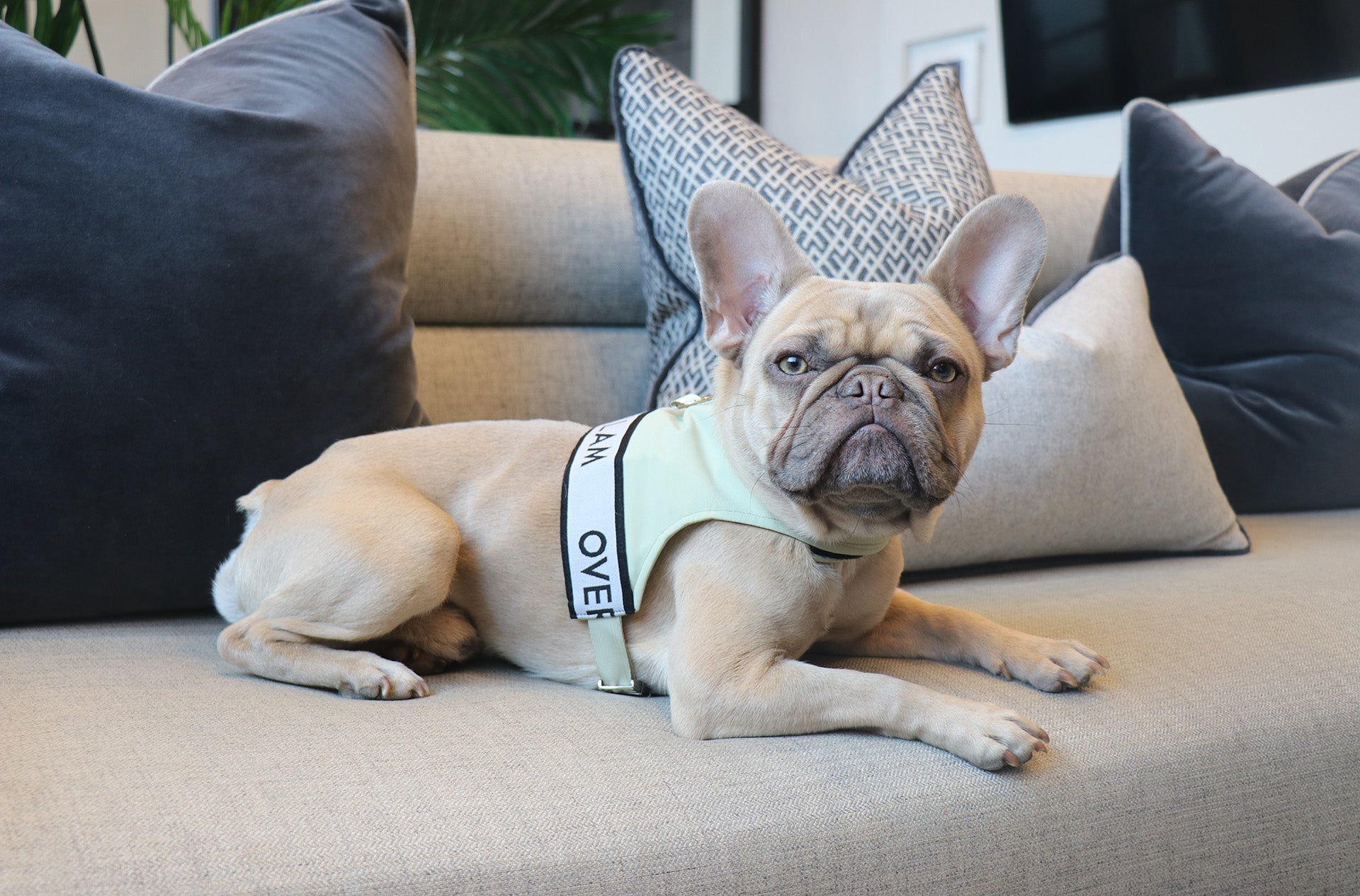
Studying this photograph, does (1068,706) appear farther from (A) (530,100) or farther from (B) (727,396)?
(A) (530,100)

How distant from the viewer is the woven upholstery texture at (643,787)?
27.0 inches

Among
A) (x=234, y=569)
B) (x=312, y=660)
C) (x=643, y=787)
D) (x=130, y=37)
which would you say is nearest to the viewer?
(x=643, y=787)

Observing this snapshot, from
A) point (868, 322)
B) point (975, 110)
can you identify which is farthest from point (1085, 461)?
point (975, 110)

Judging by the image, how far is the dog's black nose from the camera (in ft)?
3.09

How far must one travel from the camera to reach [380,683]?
103 centimetres

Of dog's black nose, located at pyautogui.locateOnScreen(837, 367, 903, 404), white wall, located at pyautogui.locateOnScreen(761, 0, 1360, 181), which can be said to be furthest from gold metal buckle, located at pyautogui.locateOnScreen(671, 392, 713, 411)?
white wall, located at pyautogui.locateOnScreen(761, 0, 1360, 181)

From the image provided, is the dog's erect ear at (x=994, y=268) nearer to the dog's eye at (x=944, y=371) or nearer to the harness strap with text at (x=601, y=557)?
the dog's eye at (x=944, y=371)

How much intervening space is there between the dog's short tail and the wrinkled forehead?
0.58 metres

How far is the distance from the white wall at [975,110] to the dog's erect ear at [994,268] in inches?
83.2

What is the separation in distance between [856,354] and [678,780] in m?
0.43

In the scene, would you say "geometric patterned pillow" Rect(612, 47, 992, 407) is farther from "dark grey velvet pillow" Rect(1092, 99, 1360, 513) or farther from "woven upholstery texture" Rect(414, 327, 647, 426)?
"dark grey velvet pillow" Rect(1092, 99, 1360, 513)

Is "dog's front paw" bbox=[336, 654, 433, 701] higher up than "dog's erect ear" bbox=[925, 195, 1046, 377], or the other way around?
"dog's erect ear" bbox=[925, 195, 1046, 377]

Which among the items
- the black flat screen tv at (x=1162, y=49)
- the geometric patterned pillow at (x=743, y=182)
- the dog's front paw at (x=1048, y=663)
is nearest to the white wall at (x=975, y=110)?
the black flat screen tv at (x=1162, y=49)

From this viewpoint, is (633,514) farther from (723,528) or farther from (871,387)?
(871,387)
